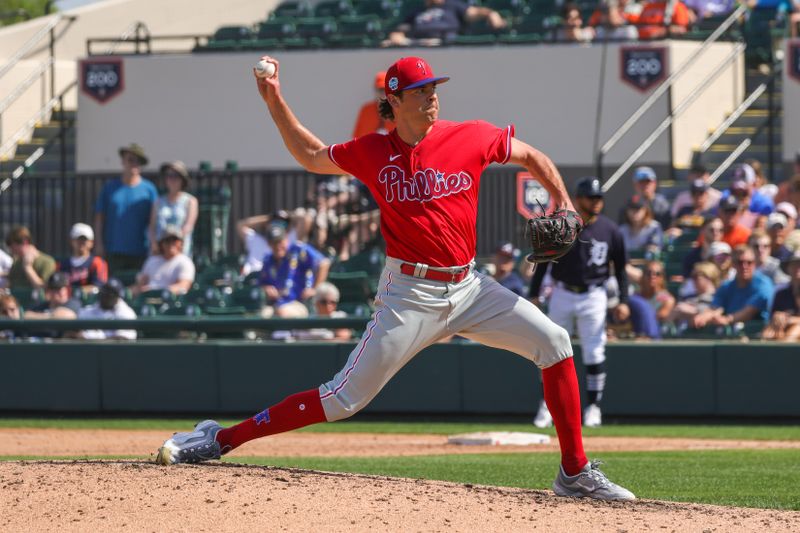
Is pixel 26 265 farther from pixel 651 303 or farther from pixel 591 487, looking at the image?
pixel 591 487

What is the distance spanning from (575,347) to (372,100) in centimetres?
616

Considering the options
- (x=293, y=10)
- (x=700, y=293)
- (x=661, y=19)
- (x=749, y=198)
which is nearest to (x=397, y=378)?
(x=700, y=293)

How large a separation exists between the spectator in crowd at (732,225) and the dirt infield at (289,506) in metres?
7.16

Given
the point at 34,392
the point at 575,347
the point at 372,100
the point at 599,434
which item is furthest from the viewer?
the point at 372,100

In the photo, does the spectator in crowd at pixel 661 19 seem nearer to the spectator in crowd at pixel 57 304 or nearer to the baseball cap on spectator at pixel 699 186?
the baseball cap on spectator at pixel 699 186

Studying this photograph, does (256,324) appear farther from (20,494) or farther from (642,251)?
(20,494)

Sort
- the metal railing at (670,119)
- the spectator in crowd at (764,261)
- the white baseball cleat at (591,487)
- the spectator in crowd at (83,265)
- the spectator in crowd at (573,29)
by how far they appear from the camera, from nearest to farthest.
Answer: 1. the white baseball cleat at (591,487)
2. the spectator in crowd at (764,261)
3. the spectator in crowd at (83,265)
4. the metal railing at (670,119)
5. the spectator in crowd at (573,29)

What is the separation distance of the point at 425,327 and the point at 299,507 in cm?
91

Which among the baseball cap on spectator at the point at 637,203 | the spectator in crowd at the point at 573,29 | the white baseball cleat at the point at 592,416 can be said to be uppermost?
the spectator in crowd at the point at 573,29

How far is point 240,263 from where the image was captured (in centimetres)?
1522

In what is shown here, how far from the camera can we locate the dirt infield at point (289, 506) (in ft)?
18.5

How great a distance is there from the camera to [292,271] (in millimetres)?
13820

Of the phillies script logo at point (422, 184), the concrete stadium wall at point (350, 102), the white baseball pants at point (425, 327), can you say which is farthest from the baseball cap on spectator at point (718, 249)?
the phillies script logo at point (422, 184)

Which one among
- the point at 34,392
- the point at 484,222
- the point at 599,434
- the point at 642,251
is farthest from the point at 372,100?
the point at 599,434
